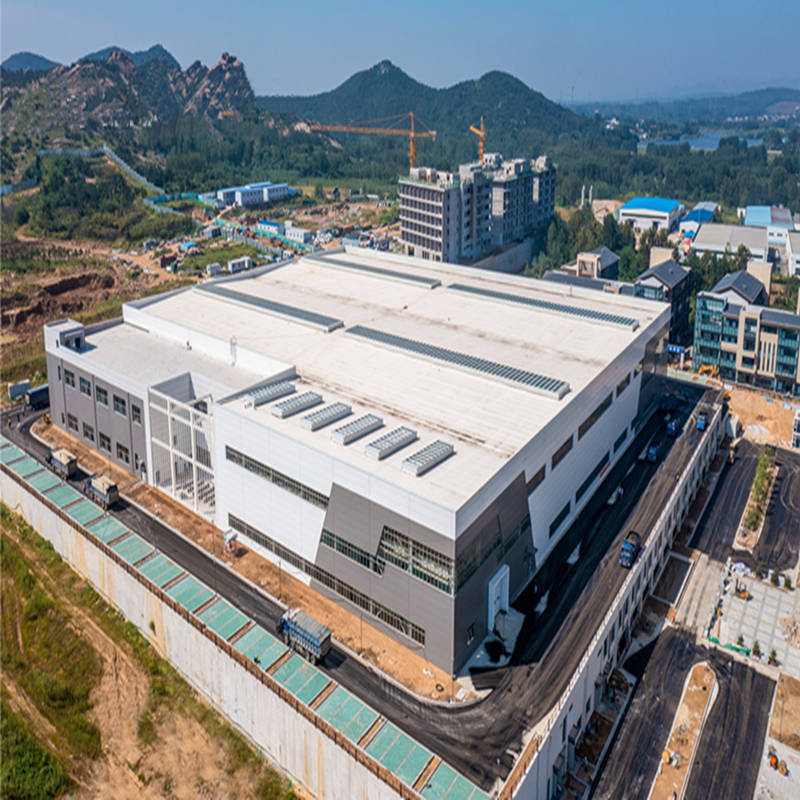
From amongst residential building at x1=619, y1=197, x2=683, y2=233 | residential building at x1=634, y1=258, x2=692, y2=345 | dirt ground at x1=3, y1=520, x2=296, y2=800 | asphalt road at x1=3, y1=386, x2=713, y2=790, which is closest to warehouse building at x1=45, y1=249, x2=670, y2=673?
asphalt road at x1=3, y1=386, x2=713, y2=790

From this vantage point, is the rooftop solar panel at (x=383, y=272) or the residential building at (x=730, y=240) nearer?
the rooftop solar panel at (x=383, y=272)

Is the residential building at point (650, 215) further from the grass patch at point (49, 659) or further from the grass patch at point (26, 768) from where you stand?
the grass patch at point (26, 768)

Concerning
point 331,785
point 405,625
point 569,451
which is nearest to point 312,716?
point 331,785

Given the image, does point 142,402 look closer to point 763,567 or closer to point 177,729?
point 177,729

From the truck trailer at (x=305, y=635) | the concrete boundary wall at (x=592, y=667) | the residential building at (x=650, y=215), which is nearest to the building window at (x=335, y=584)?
the truck trailer at (x=305, y=635)

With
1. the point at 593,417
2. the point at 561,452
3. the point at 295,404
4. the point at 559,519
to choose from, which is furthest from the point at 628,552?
the point at 295,404

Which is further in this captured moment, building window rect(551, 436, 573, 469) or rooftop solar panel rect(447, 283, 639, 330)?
rooftop solar panel rect(447, 283, 639, 330)

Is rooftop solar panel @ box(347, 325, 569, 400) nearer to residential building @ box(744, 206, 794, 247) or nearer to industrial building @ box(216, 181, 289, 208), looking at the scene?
residential building @ box(744, 206, 794, 247)
